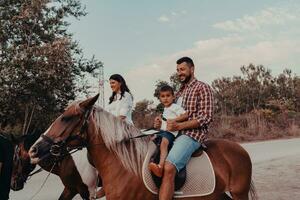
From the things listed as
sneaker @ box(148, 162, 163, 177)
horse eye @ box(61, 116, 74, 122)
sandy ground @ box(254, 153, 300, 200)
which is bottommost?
sandy ground @ box(254, 153, 300, 200)

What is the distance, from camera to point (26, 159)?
6.38 m

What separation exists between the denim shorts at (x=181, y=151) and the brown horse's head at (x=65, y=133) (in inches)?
39.0

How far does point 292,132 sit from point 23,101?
20360 mm

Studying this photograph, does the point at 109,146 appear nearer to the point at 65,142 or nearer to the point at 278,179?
the point at 65,142

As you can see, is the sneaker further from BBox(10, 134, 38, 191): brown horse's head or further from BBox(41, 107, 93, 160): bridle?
BBox(10, 134, 38, 191): brown horse's head

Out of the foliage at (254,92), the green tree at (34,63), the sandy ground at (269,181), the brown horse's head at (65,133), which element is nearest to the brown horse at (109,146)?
the brown horse's head at (65,133)

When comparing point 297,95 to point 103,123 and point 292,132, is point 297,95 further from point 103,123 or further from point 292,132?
point 103,123

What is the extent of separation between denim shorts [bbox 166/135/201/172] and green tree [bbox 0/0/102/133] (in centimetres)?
1782

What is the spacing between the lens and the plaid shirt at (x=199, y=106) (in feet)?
15.7

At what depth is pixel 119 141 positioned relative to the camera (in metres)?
4.57

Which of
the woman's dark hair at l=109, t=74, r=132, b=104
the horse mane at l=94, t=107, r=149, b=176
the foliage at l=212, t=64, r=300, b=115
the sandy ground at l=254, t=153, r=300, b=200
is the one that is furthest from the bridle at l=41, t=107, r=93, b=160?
the foliage at l=212, t=64, r=300, b=115

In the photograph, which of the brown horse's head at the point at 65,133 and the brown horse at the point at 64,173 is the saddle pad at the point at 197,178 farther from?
the brown horse at the point at 64,173

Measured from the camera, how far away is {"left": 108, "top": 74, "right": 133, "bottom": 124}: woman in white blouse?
20.5 feet

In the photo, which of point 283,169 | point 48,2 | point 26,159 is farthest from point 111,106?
point 48,2
